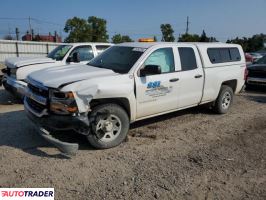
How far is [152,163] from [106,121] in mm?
1051

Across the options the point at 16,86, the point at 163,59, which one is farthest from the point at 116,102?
the point at 16,86

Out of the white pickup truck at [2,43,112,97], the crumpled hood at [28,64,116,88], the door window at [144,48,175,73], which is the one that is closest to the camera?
the crumpled hood at [28,64,116,88]

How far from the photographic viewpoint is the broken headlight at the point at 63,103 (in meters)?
4.45

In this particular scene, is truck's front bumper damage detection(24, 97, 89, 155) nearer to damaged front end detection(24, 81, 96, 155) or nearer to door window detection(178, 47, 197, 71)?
damaged front end detection(24, 81, 96, 155)

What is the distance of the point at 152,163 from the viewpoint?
4.55 m

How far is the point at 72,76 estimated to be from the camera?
4.86 m

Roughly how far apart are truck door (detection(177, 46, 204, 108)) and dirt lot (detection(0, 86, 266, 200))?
0.60 m

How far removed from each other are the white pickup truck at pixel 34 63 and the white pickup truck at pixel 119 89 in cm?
263

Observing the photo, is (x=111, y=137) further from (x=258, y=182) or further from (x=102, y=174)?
(x=258, y=182)

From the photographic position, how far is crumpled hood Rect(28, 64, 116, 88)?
462cm

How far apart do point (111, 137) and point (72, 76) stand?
48.1 inches

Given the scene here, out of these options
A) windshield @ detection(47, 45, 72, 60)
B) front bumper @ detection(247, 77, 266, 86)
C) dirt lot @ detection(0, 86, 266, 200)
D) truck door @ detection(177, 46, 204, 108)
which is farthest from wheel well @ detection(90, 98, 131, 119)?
front bumper @ detection(247, 77, 266, 86)

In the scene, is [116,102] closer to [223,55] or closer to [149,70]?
[149,70]

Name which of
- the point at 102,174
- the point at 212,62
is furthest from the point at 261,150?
the point at 102,174
